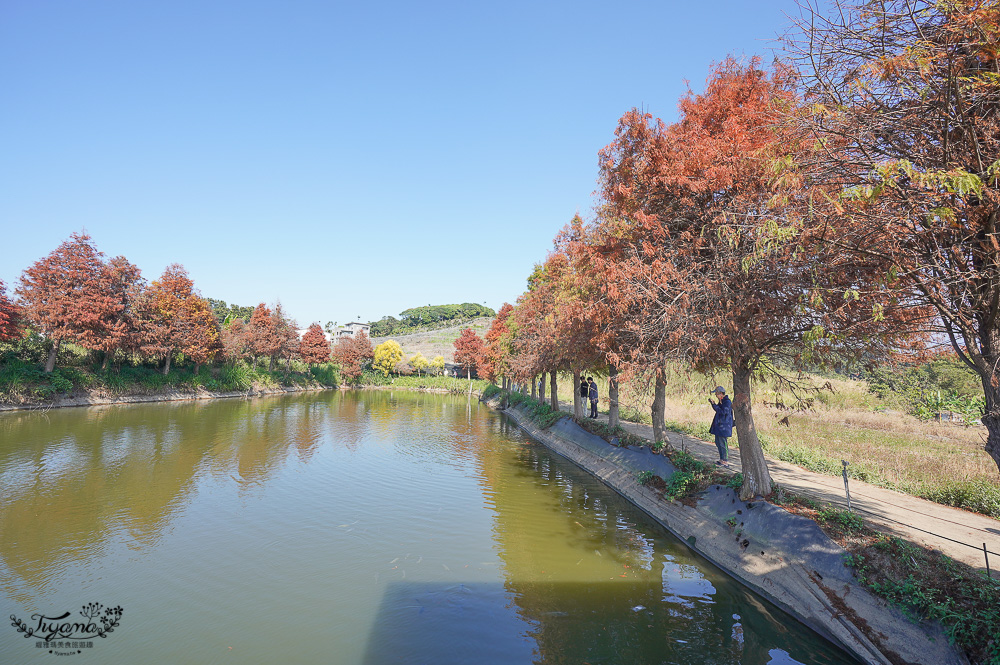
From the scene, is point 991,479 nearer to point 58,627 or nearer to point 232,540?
point 232,540

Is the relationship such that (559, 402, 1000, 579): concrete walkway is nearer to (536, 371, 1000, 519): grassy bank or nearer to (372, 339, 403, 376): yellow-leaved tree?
(536, 371, 1000, 519): grassy bank

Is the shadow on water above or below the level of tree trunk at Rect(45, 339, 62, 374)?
below

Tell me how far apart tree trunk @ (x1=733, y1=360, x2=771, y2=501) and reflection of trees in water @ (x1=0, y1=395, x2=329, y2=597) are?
11841 mm

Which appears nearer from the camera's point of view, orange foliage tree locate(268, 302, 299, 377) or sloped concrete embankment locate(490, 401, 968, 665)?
sloped concrete embankment locate(490, 401, 968, 665)

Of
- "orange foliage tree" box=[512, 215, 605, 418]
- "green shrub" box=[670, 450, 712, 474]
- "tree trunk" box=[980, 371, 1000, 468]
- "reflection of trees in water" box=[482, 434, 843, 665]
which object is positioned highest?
"orange foliage tree" box=[512, 215, 605, 418]

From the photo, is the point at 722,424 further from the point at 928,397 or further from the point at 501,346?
the point at 501,346

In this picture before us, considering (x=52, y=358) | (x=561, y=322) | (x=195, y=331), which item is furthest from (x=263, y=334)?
(x=561, y=322)

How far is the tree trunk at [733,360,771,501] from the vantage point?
29.9 feet

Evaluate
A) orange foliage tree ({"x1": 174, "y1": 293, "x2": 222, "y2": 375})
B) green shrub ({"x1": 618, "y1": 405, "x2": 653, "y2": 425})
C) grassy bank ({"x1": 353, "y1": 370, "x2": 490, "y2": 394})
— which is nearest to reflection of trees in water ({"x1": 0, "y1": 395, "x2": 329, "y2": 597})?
orange foliage tree ({"x1": 174, "y1": 293, "x2": 222, "y2": 375})

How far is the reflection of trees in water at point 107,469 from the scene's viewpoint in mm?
8711

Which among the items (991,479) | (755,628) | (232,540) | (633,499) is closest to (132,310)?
(232,540)

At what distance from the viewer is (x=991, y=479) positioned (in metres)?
10.6

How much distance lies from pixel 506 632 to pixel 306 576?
12.3ft

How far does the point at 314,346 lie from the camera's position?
57375mm
